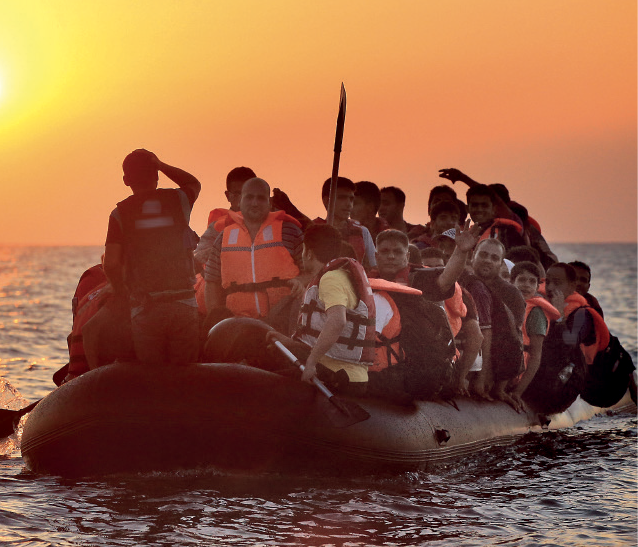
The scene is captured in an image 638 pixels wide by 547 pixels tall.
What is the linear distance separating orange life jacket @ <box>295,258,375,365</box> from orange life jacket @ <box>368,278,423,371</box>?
28 cm

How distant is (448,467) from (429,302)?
138 cm

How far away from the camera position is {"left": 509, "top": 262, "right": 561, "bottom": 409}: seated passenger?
975 centimetres

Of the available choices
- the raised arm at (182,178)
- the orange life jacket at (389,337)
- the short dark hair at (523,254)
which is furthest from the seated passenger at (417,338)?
the short dark hair at (523,254)

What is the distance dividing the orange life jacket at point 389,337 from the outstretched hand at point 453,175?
425 centimetres

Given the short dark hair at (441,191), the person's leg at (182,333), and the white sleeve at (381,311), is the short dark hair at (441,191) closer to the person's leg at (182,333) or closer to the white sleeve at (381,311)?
the white sleeve at (381,311)

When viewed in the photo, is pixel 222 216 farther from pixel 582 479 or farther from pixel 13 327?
pixel 13 327

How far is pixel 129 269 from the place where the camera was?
6969 millimetres

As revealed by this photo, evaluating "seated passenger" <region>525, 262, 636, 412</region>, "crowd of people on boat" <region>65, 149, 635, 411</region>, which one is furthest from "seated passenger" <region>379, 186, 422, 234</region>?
"seated passenger" <region>525, 262, 636, 412</region>

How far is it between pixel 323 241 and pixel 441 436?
187 cm

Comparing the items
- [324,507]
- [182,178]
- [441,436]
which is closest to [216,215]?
[182,178]

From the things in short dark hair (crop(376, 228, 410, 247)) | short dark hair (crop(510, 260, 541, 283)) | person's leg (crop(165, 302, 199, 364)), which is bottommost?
person's leg (crop(165, 302, 199, 364))

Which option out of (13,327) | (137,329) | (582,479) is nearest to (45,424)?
(137,329)

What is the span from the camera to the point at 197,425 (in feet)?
23.7

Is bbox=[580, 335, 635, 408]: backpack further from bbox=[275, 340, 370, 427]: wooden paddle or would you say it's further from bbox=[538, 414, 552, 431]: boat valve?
bbox=[275, 340, 370, 427]: wooden paddle
